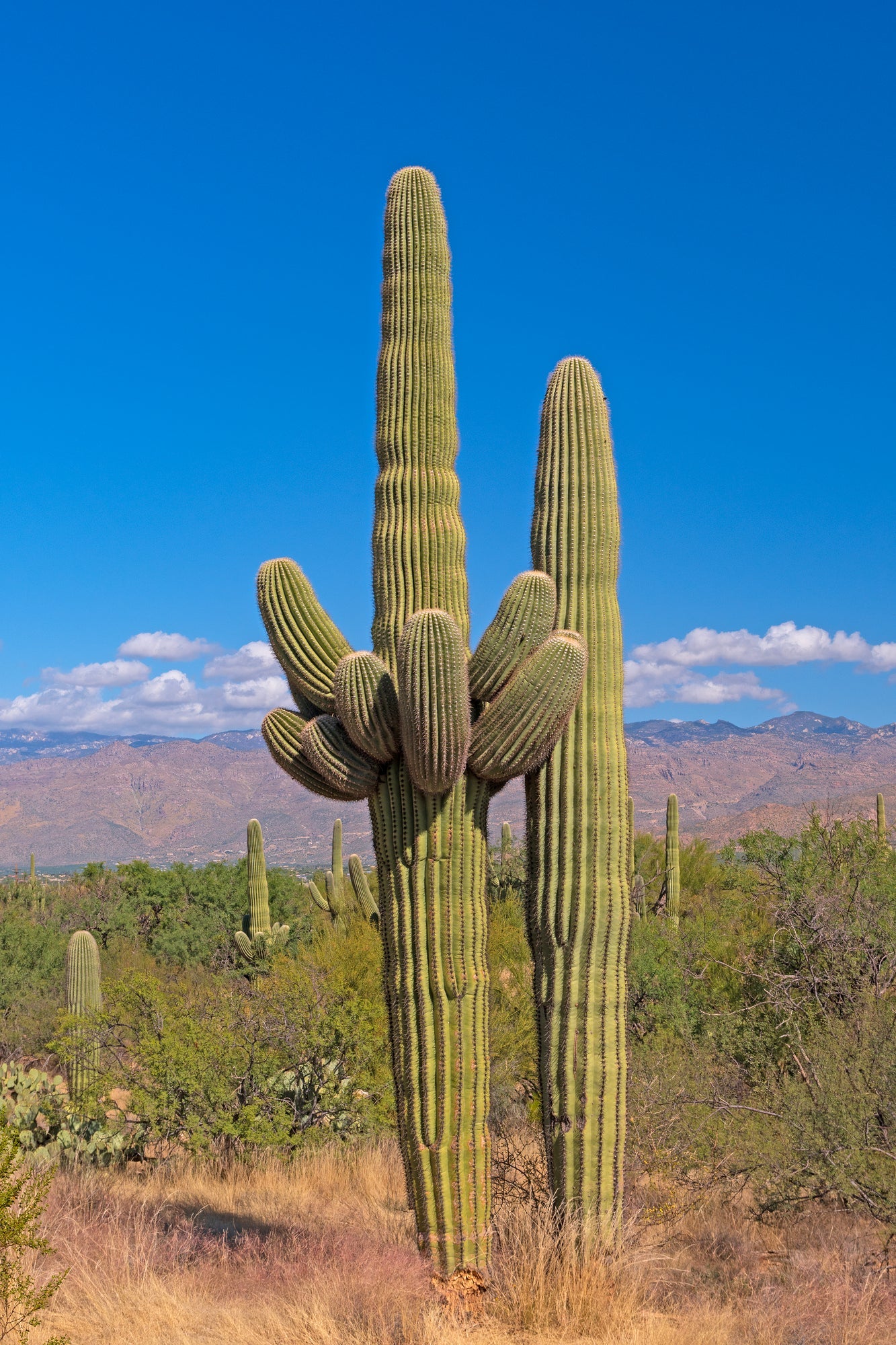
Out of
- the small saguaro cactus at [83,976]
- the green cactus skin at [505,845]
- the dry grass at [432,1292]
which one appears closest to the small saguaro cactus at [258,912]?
the green cactus skin at [505,845]

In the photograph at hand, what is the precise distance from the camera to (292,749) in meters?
7.54

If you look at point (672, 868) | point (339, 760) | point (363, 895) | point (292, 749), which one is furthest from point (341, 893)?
point (339, 760)

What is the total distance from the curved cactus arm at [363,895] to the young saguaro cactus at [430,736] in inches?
491

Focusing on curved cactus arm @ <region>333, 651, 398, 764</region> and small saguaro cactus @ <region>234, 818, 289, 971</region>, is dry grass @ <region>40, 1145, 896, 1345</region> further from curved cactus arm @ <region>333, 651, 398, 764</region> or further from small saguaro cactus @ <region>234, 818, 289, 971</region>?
small saguaro cactus @ <region>234, 818, 289, 971</region>

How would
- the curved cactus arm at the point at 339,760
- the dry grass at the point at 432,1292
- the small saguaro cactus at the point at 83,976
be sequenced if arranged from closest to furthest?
the dry grass at the point at 432,1292 < the curved cactus arm at the point at 339,760 < the small saguaro cactus at the point at 83,976

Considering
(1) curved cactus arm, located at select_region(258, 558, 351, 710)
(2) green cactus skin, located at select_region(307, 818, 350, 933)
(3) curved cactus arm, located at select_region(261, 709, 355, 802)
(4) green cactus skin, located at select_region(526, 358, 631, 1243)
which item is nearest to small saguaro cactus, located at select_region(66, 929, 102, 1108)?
(2) green cactus skin, located at select_region(307, 818, 350, 933)

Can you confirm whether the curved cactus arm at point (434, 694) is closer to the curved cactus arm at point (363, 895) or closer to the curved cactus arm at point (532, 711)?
the curved cactus arm at point (532, 711)

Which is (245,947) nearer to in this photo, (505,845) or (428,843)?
(505,845)

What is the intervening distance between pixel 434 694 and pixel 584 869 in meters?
1.60

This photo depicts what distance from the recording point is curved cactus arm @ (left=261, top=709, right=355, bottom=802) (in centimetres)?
746

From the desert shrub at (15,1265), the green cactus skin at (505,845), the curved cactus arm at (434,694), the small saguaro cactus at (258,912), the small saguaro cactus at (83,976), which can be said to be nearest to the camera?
the desert shrub at (15,1265)

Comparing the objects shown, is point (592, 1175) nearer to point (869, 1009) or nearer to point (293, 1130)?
point (869, 1009)

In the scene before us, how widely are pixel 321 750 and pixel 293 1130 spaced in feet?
22.4

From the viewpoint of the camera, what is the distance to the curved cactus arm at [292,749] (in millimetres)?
7457
